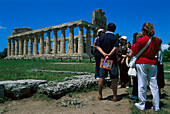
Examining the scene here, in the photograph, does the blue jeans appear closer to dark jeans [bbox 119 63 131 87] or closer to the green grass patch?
dark jeans [bbox 119 63 131 87]

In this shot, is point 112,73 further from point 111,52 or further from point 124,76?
point 124,76

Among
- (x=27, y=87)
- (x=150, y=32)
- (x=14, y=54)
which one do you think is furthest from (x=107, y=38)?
(x=14, y=54)

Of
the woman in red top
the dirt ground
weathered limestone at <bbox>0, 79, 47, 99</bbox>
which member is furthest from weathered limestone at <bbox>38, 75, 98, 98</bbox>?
the woman in red top

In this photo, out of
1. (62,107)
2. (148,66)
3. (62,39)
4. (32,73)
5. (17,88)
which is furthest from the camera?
(62,39)

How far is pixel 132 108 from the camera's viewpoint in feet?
11.4

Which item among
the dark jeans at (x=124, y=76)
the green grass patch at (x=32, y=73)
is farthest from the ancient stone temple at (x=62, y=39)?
the dark jeans at (x=124, y=76)

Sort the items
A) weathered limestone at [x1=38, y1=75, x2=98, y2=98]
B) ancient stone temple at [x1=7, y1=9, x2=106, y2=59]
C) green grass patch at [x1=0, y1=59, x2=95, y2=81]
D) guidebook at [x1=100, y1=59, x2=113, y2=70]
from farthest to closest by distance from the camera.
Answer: ancient stone temple at [x1=7, y1=9, x2=106, y2=59] < green grass patch at [x1=0, y1=59, x2=95, y2=81] < weathered limestone at [x1=38, y1=75, x2=98, y2=98] < guidebook at [x1=100, y1=59, x2=113, y2=70]

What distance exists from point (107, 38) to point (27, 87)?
3.12 meters

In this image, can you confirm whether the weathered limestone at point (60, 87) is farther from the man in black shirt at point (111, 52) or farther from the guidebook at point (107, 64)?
the guidebook at point (107, 64)

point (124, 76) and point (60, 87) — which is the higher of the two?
point (124, 76)

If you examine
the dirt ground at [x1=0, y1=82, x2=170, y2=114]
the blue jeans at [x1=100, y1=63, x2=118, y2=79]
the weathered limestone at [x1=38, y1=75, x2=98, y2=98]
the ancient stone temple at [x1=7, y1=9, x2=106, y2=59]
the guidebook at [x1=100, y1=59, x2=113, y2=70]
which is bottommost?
the dirt ground at [x1=0, y1=82, x2=170, y2=114]

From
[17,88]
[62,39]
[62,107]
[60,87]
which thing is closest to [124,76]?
[60,87]

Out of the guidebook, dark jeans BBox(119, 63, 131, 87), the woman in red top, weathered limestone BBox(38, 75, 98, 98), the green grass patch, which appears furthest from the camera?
the green grass patch

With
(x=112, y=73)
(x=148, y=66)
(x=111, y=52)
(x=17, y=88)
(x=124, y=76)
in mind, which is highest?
(x=111, y=52)
